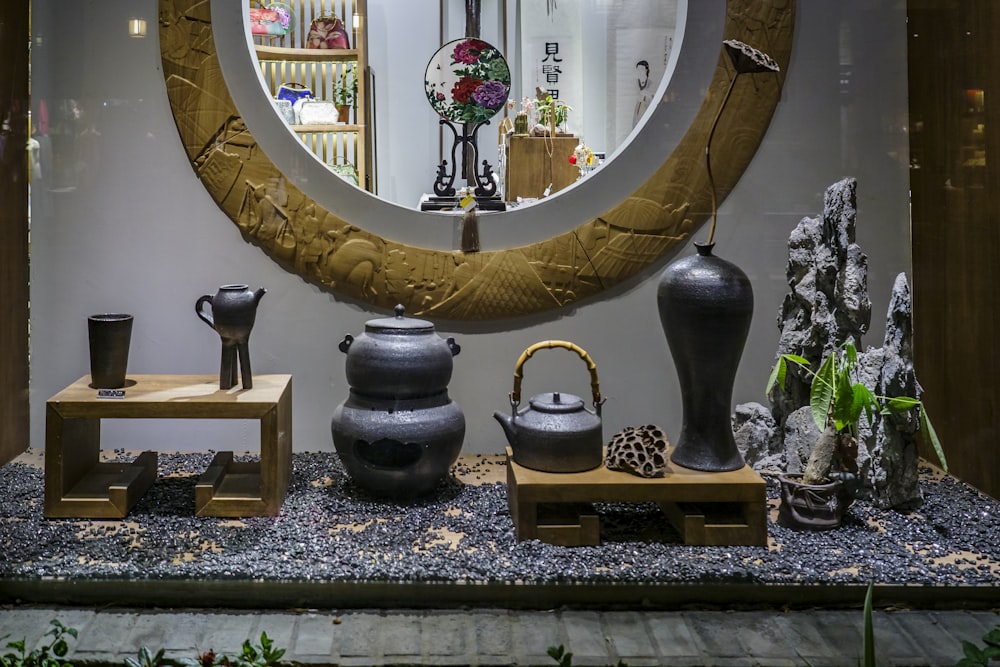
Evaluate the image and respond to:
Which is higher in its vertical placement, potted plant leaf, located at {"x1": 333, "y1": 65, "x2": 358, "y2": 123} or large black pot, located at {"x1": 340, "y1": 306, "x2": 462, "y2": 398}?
potted plant leaf, located at {"x1": 333, "y1": 65, "x2": 358, "y2": 123}

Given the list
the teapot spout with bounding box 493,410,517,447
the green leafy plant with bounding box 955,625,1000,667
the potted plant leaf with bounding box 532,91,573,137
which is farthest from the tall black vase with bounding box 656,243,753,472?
the potted plant leaf with bounding box 532,91,573,137

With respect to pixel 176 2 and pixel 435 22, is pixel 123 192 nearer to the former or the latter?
pixel 176 2

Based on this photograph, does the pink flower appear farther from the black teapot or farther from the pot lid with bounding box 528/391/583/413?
the pot lid with bounding box 528/391/583/413

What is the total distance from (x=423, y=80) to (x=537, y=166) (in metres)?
0.93

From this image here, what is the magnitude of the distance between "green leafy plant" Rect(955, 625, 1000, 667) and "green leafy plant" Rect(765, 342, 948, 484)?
627 millimetres

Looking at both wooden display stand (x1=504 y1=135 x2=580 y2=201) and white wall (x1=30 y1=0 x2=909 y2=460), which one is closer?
white wall (x1=30 y1=0 x2=909 y2=460)

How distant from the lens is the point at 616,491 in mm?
2584

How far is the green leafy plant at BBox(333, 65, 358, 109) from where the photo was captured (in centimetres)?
507

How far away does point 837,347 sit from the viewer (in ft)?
9.75

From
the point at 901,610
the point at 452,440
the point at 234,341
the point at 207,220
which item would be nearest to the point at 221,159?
the point at 207,220

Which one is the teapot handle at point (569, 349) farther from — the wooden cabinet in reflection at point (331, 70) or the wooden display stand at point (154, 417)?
the wooden cabinet in reflection at point (331, 70)

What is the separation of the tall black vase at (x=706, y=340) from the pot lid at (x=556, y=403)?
13.4 inches

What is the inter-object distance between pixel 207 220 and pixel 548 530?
178 centimetres

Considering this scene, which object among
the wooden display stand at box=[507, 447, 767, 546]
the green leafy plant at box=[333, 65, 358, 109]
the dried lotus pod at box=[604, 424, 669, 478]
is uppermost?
the green leafy plant at box=[333, 65, 358, 109]
